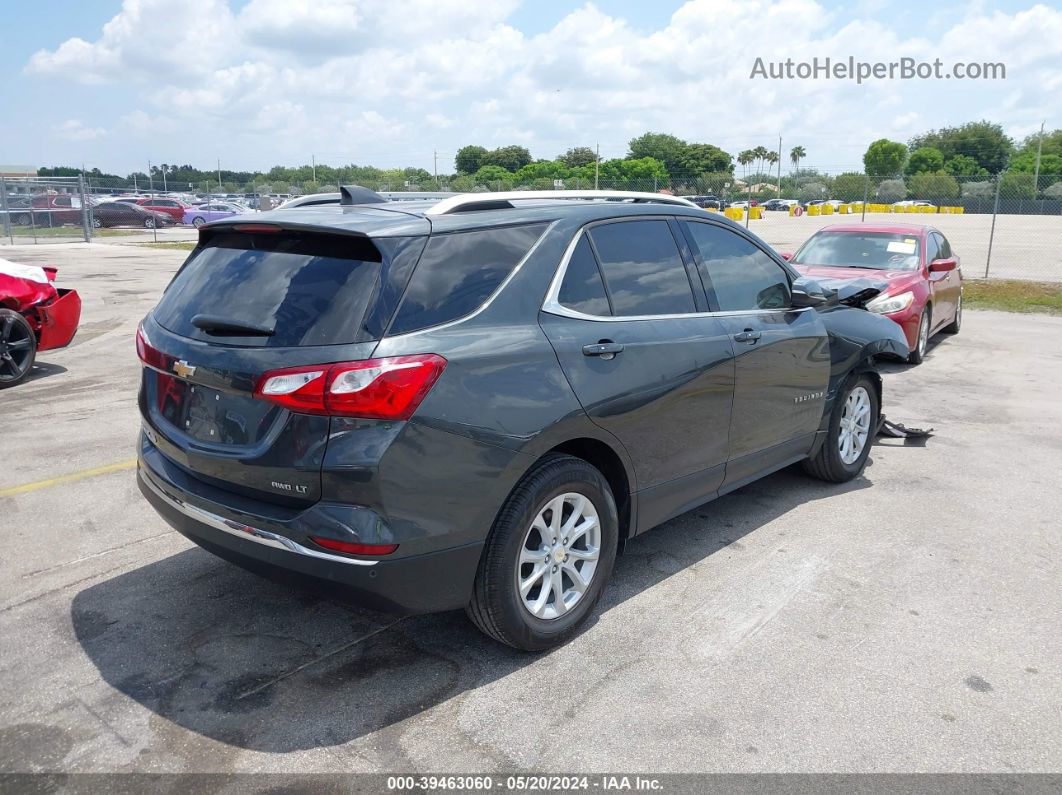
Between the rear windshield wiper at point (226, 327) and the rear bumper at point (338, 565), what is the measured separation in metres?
0.65

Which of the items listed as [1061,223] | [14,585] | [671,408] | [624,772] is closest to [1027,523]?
[671,408]

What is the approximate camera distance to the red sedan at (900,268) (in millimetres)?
9867

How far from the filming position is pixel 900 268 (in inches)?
419

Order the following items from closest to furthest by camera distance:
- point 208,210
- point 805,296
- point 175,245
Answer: point 805,296, point 175,245, point 208,210

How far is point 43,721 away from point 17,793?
41 cm

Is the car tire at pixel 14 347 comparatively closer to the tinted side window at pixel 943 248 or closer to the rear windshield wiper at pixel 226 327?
the rear windshield wiper at pixel 226 327

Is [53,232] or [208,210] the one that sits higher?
[208,210]

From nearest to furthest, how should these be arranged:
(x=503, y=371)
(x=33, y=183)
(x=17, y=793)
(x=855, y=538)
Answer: (x=17, y=793) → (x=503, y=371) → (x=855, y=538) → (x=33, y=183)

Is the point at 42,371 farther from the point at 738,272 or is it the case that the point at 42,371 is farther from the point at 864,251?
the point at 864,251

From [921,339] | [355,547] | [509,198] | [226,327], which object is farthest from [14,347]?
[921,339]

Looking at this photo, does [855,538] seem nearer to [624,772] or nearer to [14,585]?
[624,772]

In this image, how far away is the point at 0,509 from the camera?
16.6ft

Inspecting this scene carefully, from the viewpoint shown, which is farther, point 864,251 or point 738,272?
point 864,251

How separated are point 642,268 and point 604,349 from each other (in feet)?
2.13
